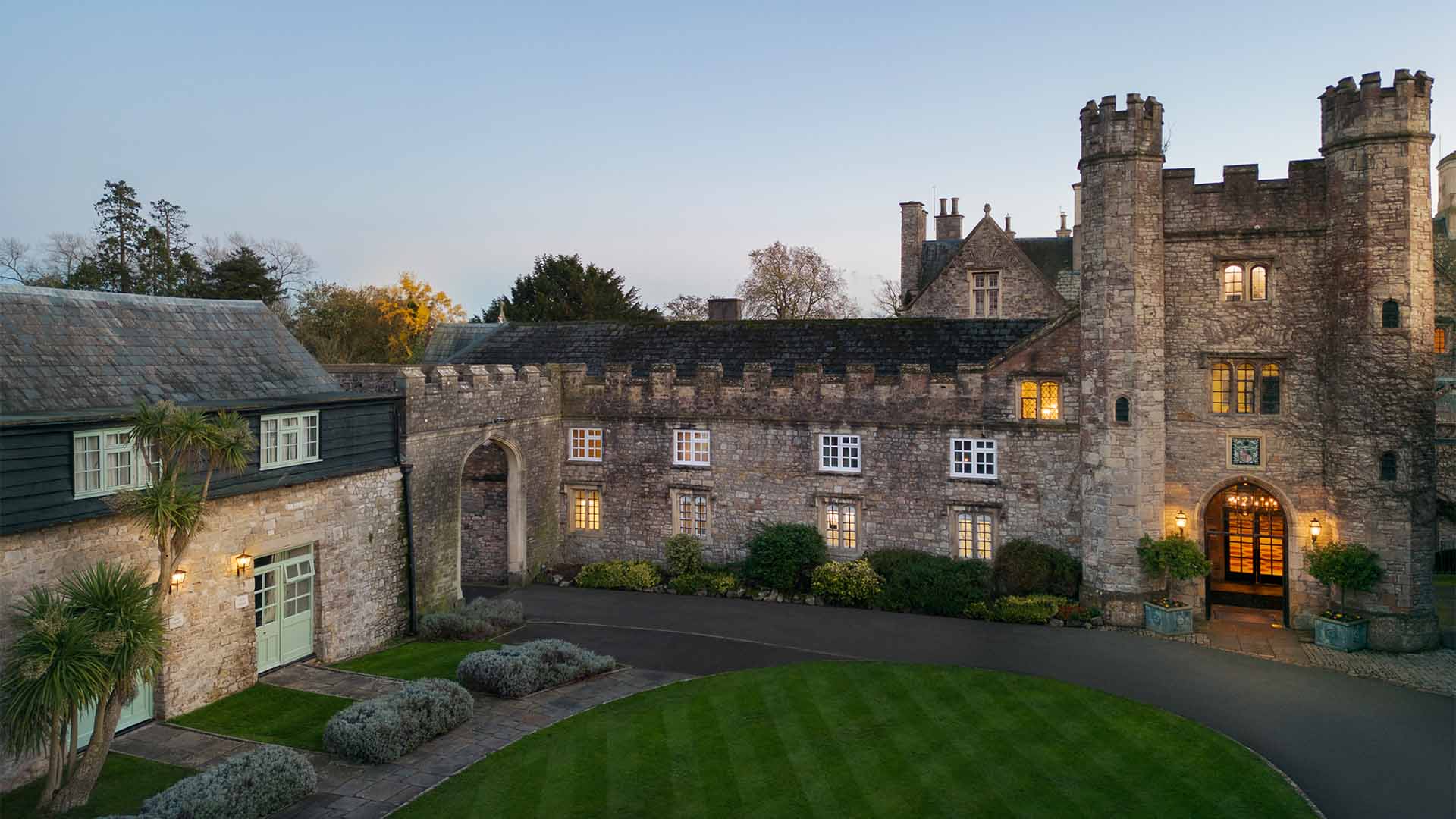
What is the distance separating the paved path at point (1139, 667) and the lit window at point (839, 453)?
3724mm

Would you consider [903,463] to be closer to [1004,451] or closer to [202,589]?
[1004,451]

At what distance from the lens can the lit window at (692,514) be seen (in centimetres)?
2492

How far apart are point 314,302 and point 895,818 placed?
5169 cm

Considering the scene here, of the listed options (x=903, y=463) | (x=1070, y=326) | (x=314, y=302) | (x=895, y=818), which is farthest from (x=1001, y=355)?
(x=314, y=302)

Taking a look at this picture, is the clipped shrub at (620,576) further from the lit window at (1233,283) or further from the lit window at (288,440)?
the lit window at (1233,283)

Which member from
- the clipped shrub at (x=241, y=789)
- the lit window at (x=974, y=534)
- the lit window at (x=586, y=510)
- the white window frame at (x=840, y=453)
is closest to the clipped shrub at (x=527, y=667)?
the clipped shrub at (x=241, y=789)

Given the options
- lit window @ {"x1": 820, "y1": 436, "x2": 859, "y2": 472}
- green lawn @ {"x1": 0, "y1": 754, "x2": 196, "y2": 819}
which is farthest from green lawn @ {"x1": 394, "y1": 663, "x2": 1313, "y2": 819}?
lit window @ {"x1": 820, "y1": 436, "x2": 859, "y2": 472}

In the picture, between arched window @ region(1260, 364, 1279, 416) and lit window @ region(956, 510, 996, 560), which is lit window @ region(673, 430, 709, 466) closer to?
lit window @ region(956, 510, 996, 560)

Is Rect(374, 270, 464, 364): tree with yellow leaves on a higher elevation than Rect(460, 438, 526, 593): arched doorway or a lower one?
higher

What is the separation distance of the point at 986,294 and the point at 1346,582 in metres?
15.7

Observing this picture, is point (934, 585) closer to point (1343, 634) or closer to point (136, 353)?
point (1343, 634)

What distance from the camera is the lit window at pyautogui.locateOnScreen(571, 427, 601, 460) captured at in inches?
1019

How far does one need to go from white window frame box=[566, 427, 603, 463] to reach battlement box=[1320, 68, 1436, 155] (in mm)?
19264

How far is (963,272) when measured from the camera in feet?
106
